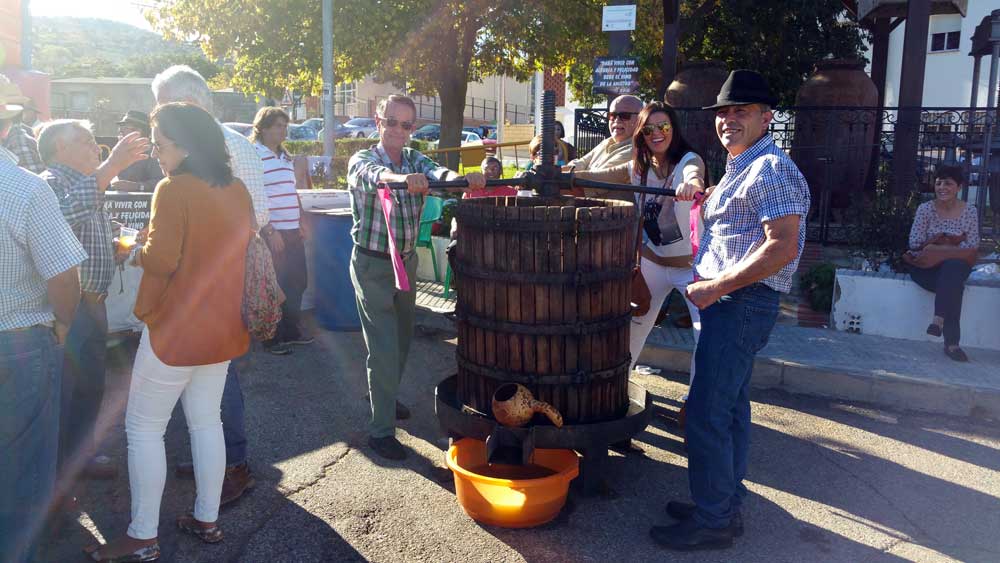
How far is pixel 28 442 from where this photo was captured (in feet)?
9.18

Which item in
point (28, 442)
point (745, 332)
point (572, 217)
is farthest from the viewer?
point (572, 217)

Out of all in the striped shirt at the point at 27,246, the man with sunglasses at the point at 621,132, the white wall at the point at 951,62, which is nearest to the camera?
the striped shirt at the point at 27,246

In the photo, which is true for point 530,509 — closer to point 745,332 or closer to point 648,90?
point 745,332

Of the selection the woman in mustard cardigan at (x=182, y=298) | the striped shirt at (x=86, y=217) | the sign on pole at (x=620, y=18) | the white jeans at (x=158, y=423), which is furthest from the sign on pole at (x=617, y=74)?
the white jeans at (x=158, y=423)

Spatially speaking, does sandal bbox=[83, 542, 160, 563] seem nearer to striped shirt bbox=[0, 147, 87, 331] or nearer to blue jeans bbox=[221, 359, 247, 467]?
blue jeans bbox=[221, 359, 247, 467]

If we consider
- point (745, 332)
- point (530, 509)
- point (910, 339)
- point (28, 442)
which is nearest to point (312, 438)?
point (530, 509)

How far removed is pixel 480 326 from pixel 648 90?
57.8ft

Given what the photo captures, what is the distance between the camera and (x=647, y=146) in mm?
4957

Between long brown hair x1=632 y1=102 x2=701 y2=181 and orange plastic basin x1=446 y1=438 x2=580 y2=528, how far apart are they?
1.95 m

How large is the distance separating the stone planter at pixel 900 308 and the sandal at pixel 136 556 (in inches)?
232

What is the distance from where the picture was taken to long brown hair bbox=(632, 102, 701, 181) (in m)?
4.85

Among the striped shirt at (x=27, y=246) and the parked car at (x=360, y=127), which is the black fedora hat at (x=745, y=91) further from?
the parked car at (x=360, y=127)

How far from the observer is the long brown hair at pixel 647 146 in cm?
485

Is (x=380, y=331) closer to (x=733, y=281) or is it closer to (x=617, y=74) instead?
(x=733, y=281)
